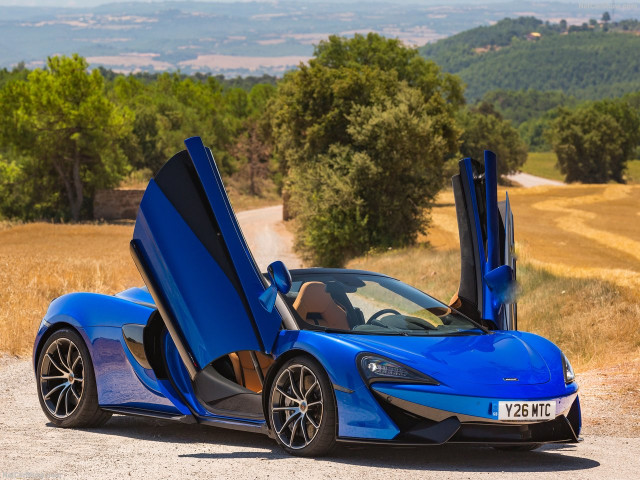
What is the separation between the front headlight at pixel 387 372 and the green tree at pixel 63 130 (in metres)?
66.9

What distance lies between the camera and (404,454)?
6.71 metres

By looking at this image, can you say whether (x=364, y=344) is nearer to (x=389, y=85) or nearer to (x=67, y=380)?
(x=67, y=380)

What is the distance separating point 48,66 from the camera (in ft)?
241

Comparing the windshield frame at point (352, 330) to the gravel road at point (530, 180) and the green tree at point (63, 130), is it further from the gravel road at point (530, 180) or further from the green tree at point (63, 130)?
the gravel road at point (530, 180)

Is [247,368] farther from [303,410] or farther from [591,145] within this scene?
[591,145]

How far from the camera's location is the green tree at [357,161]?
40031 mm

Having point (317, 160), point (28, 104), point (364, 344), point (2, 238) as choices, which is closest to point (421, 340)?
point (364, 344)

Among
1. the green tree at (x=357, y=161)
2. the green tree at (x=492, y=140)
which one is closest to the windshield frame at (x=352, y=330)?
the green tree at (x=357, y=161)

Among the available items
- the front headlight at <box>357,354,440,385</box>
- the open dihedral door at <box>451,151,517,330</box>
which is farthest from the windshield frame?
the front headlight at <box>357,354,440,385</box>

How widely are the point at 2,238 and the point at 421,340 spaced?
5071 cm

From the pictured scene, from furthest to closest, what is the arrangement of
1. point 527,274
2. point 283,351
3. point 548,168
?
point 548,168
point 527,274
point 283,351

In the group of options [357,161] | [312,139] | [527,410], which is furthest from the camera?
[312,139]

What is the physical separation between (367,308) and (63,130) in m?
67.3

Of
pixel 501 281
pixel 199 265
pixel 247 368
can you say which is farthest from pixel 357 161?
pixel 199 265
